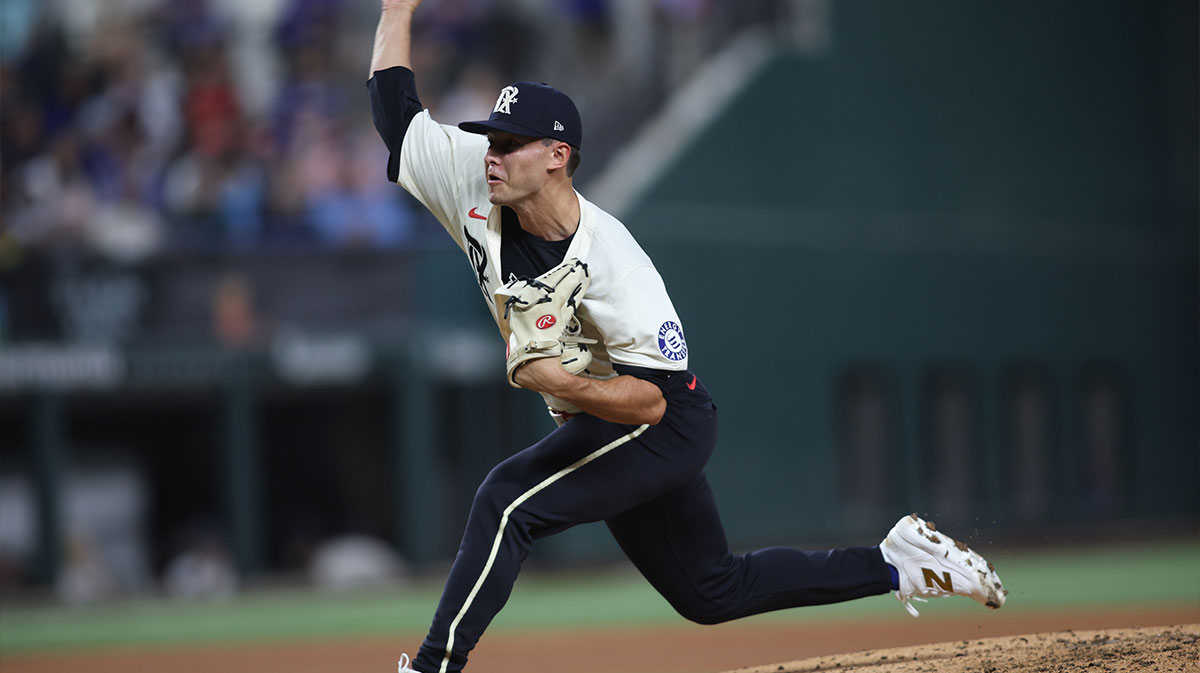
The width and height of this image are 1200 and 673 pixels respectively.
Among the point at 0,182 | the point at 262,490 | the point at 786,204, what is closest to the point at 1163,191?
the point at 786,204

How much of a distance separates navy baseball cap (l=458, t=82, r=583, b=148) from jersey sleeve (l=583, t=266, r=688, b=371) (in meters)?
0.49

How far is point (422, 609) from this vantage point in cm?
1198

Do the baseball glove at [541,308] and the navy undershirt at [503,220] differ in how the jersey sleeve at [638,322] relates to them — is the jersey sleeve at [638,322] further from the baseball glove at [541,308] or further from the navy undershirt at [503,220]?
the baseball glove at [541,308]

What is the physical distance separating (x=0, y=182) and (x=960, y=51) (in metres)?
11.9

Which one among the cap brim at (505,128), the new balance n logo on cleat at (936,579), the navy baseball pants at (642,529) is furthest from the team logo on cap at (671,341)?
the new balance n logo on cleat at (936,579)

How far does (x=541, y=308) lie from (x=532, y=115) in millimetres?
605

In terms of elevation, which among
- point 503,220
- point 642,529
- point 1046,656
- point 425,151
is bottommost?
point 1046,656

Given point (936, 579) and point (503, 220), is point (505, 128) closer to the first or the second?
point (503, 220)

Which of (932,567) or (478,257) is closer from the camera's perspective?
(478,257)

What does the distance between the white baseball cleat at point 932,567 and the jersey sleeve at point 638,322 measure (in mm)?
1164

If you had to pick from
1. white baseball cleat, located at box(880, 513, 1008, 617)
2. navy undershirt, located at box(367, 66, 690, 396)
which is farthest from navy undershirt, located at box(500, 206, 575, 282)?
white baseball cleat, located at box(880, 513, 1008, 617)

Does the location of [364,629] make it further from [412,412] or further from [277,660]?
[412,412]

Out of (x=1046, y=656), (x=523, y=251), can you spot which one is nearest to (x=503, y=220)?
(x=523, y=251)

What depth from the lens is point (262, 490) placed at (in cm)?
1427
